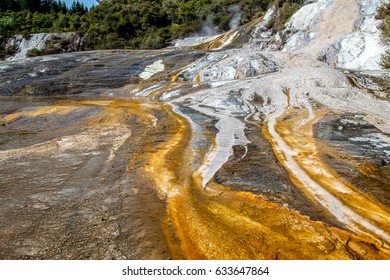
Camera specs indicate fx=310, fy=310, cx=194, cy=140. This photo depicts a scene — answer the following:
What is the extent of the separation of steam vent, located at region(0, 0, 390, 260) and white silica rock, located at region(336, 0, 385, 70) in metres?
1.81

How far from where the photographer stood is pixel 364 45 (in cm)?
1445

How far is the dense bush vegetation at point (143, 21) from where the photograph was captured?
43.8 meters

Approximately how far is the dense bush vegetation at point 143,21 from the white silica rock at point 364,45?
79.7 ft

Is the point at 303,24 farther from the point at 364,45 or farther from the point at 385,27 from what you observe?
the point at 385,27

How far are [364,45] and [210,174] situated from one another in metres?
13.6

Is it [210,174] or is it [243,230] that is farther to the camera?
[210,174]

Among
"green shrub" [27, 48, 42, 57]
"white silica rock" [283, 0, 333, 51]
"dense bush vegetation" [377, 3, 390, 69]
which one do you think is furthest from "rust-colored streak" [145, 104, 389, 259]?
"green shrub" [27, 48, 42, 57]

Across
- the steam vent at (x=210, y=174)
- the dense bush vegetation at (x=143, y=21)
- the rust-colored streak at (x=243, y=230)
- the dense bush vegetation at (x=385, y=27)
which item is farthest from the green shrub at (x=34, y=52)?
the rust-colored streak at (x=243, y=230)

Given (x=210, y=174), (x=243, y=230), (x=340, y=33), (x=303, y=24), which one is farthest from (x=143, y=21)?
(x=243, y=230)

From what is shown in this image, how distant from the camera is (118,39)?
4584 cm

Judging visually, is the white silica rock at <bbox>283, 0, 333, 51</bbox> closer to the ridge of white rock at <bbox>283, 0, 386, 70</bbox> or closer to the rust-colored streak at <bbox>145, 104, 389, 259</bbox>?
the ridge of white rock at <bbox>283, 0, 386, 70</bbox>

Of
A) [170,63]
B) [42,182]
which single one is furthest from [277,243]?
[170,63]
